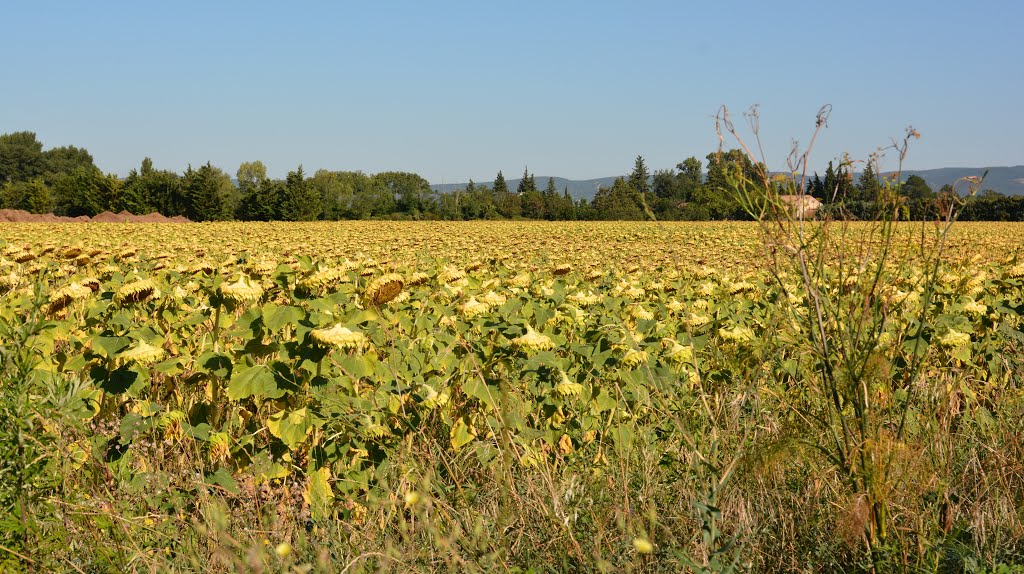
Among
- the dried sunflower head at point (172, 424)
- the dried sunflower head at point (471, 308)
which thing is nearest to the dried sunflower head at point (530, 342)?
the dried sunflower head at point (471, 308)

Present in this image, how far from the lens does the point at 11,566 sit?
2.03 m

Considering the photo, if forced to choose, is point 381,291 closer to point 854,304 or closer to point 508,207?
point 854,304

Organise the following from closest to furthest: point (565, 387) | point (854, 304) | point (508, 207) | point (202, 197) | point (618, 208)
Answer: point (854, 304) → point (565, 387) → point (202, 197) → point (618, 208) → point (508, 207)

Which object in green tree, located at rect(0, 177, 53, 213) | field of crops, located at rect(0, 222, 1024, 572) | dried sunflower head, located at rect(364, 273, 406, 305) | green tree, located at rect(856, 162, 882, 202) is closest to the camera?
field of crops, located at rect(0, 222, 1024, 572)

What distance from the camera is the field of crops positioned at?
215 centimetres

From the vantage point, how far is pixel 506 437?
2385mm

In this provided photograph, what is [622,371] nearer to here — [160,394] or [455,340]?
[455,340]

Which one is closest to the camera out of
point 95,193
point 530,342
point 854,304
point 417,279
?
point 854,304

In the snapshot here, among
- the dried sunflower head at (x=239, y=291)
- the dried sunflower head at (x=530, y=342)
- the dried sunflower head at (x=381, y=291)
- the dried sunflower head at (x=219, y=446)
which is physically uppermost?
the dried sunflower head at (x=239, y=291)

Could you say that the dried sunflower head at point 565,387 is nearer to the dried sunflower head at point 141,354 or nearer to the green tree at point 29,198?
the dried sunflower head at point 141,354

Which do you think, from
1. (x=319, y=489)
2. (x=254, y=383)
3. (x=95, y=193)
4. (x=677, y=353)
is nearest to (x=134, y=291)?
(x=254, y=383)

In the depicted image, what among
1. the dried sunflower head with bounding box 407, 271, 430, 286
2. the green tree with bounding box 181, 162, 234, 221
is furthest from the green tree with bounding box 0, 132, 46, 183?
the dried sunflower head with bounding box 407, 271, 430, 286

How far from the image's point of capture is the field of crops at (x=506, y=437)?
2.15 m

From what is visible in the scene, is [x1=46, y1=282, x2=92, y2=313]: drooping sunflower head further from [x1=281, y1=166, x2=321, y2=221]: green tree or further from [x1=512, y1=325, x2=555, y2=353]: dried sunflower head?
[x1=281, y1=166, x2=321, y2=221]: green tree
